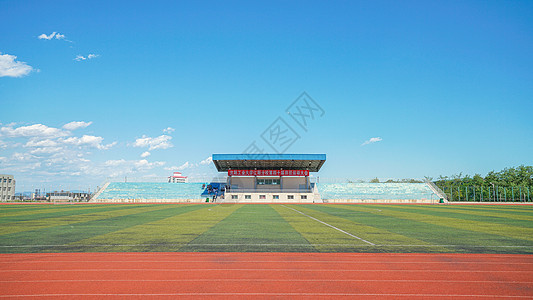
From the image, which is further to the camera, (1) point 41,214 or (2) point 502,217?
(1) point 41,214

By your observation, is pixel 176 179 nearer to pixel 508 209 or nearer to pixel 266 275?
pixel 508 209

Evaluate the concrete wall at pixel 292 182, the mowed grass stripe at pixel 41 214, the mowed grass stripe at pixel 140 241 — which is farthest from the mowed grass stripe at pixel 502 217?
the concrete wall at pixel 292 182

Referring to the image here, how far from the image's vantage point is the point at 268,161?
59688 millimetres

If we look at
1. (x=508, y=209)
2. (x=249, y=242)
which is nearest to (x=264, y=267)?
(x=249, y=242)

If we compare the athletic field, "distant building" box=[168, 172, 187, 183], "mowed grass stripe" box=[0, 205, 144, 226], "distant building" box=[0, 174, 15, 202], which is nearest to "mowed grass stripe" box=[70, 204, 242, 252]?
Result: the athletic field

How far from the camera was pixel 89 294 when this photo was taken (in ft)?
19.5

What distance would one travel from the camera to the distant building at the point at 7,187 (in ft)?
277

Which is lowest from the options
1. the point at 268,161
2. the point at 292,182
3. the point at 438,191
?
the point at 438,191

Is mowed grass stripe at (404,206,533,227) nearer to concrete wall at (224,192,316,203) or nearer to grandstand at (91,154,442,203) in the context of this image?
grandstand at (91,154,442,203)

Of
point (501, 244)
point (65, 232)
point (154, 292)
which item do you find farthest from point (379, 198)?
point (154, 292)

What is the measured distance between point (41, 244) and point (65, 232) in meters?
3.22

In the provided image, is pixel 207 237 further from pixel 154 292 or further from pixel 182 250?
pixel 154 292

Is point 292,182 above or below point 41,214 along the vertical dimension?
above

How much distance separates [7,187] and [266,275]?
355 feet
